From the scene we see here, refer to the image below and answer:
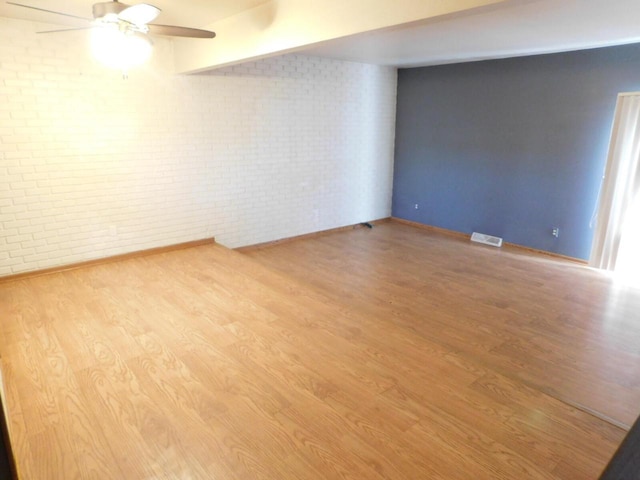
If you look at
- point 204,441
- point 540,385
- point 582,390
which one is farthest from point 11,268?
point 582,390

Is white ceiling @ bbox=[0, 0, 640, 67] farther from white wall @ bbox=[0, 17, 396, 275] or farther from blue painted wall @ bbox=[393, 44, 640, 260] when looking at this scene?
white wall @ bbox=[0, 17, 396, 275]

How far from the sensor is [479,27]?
12.1 feet

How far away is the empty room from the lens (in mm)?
2023

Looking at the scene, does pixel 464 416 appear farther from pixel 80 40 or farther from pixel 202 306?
pixel 80 40

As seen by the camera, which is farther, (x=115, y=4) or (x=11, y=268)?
(x=11, y=268)

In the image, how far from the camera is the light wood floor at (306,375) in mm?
1881

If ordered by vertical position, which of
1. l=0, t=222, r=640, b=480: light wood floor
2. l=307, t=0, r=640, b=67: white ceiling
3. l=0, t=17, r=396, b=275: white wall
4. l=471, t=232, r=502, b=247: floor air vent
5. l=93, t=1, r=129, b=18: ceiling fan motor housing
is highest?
l=307, t=0, r=640, b=67: white ceiling

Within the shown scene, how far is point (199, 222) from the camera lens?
502cm

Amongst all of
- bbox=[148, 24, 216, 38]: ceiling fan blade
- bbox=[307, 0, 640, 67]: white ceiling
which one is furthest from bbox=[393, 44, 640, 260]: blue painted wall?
bbox=[148, 24, 216, 38]: ceiling fan blade

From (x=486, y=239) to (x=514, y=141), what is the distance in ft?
4.81

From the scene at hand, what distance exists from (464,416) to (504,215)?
438 centimetres

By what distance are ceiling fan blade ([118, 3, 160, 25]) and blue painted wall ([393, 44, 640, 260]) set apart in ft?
16.0

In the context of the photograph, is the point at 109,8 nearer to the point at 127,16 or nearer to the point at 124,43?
the point at 127,16

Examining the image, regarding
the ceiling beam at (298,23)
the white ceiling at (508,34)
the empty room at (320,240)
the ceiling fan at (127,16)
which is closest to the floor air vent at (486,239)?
the empty room at (320,240)
